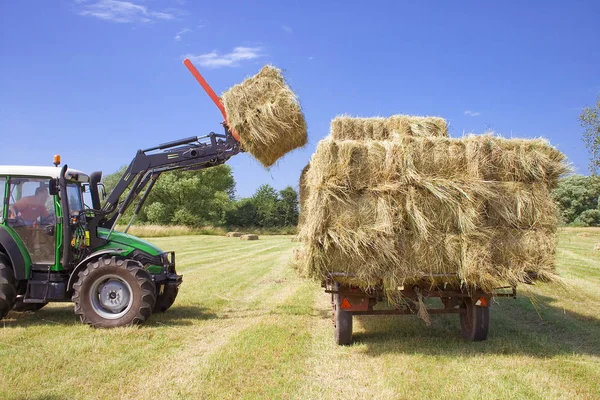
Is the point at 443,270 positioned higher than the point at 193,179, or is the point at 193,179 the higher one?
the point at 193,179

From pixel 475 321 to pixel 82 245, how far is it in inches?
220

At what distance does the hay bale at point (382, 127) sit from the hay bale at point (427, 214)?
2.46 meters

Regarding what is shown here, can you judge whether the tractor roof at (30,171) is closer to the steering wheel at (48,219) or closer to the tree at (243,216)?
the steering wheel at (48,219)

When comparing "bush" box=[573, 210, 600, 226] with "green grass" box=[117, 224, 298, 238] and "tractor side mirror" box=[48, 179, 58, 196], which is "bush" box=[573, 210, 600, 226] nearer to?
"green grass" box=[117, 224, 298, 238]

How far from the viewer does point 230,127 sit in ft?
23.5

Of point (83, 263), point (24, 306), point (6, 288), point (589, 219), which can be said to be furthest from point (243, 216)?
point (6, 288)

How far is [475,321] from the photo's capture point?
20.2 feet

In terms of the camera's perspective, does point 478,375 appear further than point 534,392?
Yes

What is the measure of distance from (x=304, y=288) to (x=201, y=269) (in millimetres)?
4287

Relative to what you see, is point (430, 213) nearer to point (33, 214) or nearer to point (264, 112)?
point (264, 112)

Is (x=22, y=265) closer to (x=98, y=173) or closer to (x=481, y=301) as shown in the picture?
(x=98, y=173)

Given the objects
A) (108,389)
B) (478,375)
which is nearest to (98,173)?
(108,389)

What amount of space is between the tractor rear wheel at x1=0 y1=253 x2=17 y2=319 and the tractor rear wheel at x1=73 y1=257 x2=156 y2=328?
820 millimetres

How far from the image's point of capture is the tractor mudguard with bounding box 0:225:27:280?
6992 millimetres
